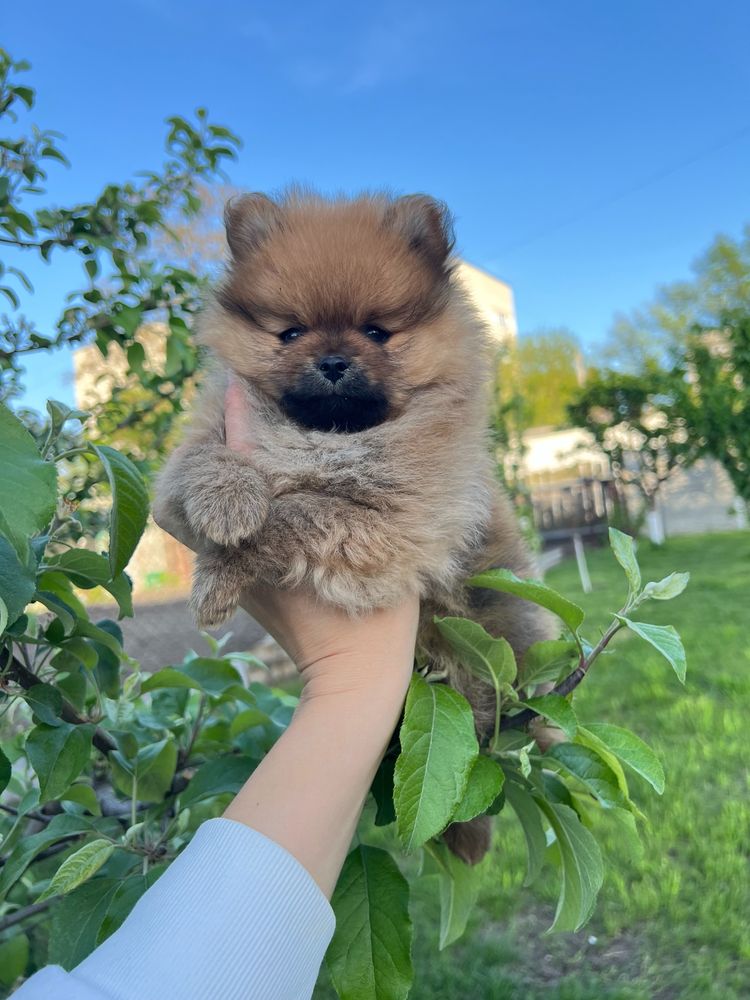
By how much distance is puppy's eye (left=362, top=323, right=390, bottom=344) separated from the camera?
1.58 m

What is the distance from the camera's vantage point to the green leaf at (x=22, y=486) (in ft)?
2.52

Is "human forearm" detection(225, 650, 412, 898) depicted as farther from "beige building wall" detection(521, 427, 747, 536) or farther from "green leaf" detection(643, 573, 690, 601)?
"beige building wall" detection(521, 427, 747, 536)

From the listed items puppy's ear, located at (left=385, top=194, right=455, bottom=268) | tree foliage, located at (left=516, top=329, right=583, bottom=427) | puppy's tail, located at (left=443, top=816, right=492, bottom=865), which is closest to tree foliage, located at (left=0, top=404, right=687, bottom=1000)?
puppy's tail, located at (left=443, top=816, right=492, bottom=865)

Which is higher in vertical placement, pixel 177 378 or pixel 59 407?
pixel 177 378

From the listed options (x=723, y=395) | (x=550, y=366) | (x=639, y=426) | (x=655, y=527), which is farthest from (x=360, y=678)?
(x=550, y=366)

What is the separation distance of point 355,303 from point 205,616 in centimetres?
74

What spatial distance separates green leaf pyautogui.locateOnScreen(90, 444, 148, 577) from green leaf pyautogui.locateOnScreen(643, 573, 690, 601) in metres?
0.84

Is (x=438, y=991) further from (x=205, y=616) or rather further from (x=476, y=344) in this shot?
(x=476, y=344)

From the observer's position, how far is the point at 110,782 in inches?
73.8

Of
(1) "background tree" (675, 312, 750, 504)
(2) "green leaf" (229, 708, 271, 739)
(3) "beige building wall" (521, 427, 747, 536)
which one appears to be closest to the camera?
(2) "green leaf" (229, 708, 271, 739)

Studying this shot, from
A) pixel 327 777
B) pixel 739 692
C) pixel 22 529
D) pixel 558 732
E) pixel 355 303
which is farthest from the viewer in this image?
pixel 739 692

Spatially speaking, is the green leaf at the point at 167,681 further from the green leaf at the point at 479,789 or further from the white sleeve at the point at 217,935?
the green leaf at the point at 479,789

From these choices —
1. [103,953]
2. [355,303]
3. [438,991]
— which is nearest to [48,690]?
[103,953]

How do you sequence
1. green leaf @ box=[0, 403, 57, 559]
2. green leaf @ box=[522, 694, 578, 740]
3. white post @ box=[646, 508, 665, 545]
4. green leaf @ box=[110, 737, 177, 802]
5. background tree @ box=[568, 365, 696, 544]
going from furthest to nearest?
white post @ box=[646, 508, 665, 545] < background tree @ box=[568, 365, 696, 544] < green leaf @ box=[110, 737, 177, 802] < green leaf @ box=[522, 694, 578, 740] < green leaf @ box=[0, 403, 57, 559]
